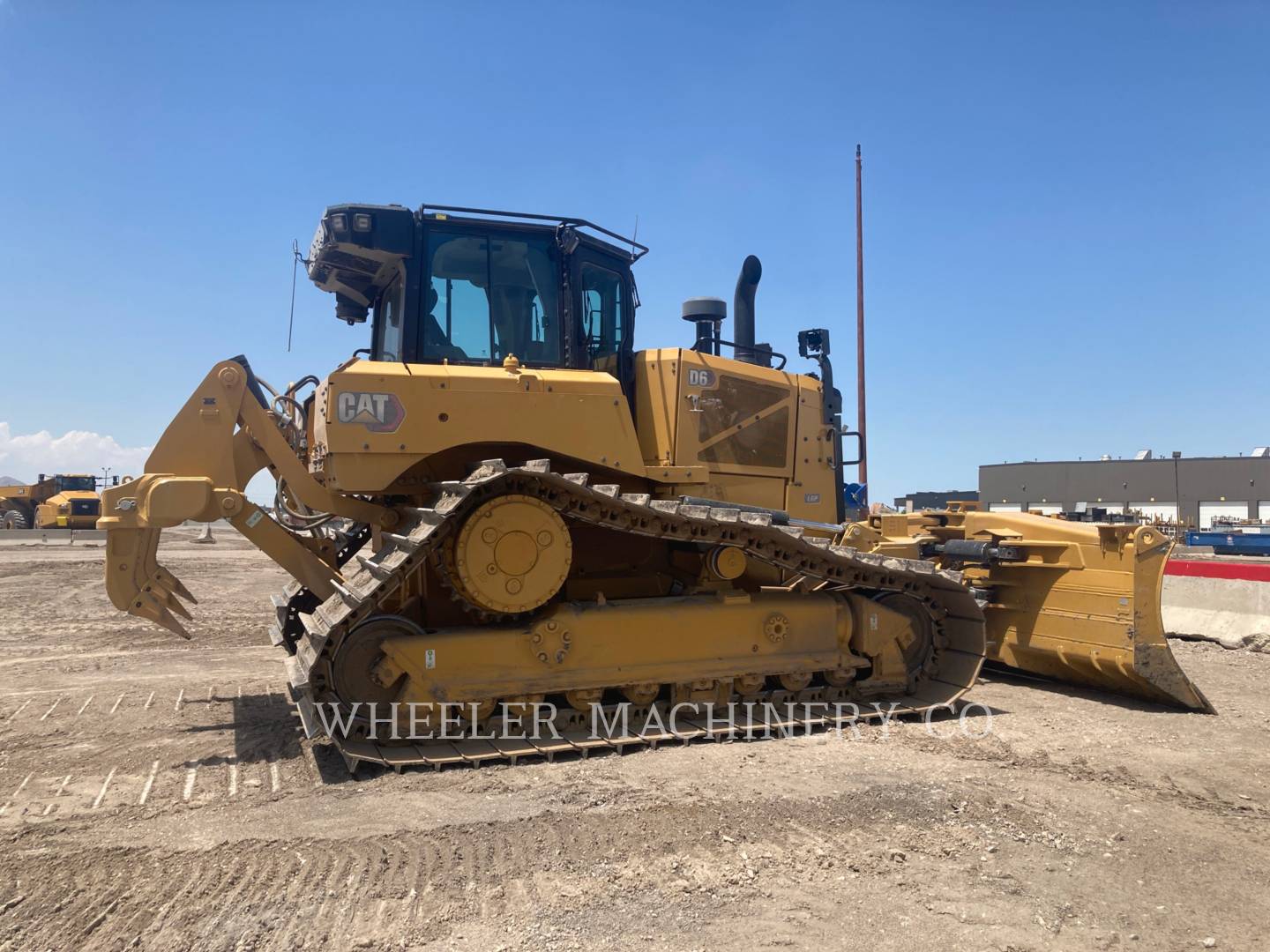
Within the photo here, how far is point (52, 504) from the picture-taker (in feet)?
143

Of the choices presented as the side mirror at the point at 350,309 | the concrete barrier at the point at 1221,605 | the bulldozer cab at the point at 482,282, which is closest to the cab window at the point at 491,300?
the bulldozer cab at the point at 482,282

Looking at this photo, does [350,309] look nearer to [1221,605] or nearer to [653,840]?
[653,840]

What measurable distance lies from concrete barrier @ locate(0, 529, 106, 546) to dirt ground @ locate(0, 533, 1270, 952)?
32374mm

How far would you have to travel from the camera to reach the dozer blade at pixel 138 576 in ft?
20.4

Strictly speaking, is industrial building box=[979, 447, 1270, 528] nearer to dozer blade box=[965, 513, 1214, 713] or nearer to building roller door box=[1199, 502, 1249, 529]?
building roller door box=[1199, 502, 1249, 529]

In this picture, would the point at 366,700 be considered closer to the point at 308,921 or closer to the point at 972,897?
the point at 308,921

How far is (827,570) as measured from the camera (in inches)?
271

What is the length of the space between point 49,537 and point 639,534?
41.9m

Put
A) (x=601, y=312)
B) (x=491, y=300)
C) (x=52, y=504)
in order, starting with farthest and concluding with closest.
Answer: (x=52, y=504) → (x=601, y=312) → (x=491, y=300)

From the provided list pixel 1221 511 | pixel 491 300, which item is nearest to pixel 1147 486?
pixel 1221 511

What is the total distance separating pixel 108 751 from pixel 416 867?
3174mm

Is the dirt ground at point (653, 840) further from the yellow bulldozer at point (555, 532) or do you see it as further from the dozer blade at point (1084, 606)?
the yellow bulldozer at point (555, 532)

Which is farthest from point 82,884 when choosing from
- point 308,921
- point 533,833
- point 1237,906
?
point 1237,906

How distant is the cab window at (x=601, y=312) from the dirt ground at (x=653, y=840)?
10.2 feet
